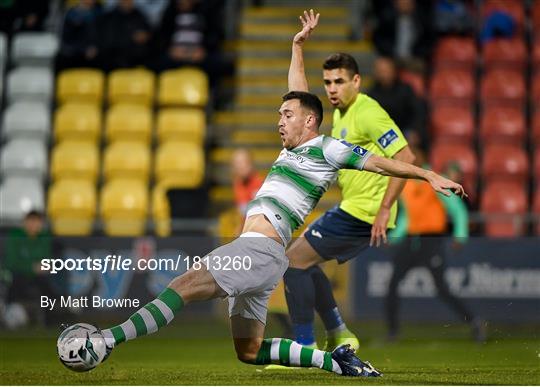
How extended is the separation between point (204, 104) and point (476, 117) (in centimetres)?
274

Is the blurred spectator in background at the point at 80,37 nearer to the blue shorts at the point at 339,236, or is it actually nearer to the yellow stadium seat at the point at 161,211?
the yellow stadium seat at the point at 161,211

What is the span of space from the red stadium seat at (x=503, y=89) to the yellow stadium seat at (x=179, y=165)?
294 centimetres

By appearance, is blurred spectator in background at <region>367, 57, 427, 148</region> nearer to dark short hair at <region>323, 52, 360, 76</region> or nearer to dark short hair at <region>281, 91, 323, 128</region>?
dark short hair at <region>323, 52, 360, 76</region>

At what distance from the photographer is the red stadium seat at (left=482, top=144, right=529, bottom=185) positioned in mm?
13352

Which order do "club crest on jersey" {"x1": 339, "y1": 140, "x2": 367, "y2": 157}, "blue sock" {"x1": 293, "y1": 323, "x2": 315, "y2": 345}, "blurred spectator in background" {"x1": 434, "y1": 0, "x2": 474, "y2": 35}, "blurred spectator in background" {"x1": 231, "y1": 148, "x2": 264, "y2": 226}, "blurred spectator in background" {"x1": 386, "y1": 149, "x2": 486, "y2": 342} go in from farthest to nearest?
"blurred spectator in background" {"x1": 434, "y1": 0, "x2": 474, "y2": 35}
"blurred spectator in background" {"x1": 231, "y1": 148, "x2": 264, "y2": 226}
"blurred spectator in background" {"x1": 386, "y1": 149, "x2": 486, "y2": 342}
"blue sock" {"x1": 293, "y1": 323, "x2": 315, "y2": 345}
"club crest on jersey" {"x1": 339, "y1": 140, "x2": 367, "y2": 157}

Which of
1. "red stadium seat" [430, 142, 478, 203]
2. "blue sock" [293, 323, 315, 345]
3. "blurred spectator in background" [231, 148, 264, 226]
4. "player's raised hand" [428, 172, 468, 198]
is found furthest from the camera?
"red stadium seat" [430, 142, 478, 203]

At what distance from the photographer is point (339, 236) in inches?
313

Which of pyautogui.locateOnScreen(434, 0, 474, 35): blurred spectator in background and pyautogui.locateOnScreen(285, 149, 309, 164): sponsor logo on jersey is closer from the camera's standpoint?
Answer: pyautogui.locateOnScreen(285, 149, 309, 164): sponsor logo on jersey

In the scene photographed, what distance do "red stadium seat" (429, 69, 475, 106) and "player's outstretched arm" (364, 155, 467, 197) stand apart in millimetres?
6843

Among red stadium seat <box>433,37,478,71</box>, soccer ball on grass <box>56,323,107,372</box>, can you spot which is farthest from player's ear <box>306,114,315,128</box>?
red stadium seat <box>433,37,478,71</box>

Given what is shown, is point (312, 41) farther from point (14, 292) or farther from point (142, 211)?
point (14, 292)

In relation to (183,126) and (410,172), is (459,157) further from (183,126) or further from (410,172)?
(410,172)

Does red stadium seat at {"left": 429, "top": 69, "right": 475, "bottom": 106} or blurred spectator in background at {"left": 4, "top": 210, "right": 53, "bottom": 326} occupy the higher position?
red stadium seat at {"left": 429, "top": 69, "right": 475, "bottom": 106}

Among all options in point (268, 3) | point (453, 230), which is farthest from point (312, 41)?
point (453, 230)
